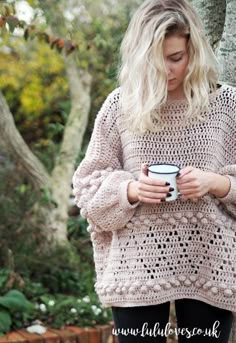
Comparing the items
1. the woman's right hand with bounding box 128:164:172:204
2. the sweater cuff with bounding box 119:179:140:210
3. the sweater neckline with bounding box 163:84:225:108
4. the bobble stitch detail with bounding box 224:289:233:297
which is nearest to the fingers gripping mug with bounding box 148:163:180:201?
the woman's right hand with bounding box 128:164:172:204

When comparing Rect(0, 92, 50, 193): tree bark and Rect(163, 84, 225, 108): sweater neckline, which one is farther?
Rect(0, 92, 50, 193): tree bark

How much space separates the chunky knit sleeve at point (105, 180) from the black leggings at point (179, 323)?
282mm

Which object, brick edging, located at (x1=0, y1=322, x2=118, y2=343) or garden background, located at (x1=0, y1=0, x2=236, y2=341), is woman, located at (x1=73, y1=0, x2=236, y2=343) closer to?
garden background, located at (x1=0, y1=0, x2=236, y2=341)

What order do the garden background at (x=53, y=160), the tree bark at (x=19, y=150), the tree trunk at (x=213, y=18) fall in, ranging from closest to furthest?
the tree trunk at (x=213, y=18) → the garden background at (x=53, y=160) → the tree bark at (x=19, y=150)

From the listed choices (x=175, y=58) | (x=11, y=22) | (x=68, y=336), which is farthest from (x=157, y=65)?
(x=68, y=336)

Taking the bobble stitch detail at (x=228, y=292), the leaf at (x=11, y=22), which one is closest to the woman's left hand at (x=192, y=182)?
the bobble stitch detail at (x=228, y=292)

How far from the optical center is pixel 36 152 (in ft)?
19.9

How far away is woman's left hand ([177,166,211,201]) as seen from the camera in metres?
2.36

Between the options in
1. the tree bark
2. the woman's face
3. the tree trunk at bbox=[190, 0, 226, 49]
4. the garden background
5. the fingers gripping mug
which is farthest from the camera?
the tree bark

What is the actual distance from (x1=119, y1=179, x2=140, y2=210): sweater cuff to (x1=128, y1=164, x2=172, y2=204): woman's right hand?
54mm

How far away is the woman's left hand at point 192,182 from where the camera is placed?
7.75 ft

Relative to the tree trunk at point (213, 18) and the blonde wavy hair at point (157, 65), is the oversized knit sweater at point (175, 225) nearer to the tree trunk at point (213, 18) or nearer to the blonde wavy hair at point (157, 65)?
the blonde wavy hair at point (157, 65)

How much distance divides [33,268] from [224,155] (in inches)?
99.4

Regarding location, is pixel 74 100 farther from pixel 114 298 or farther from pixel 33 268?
pixel 114 298
